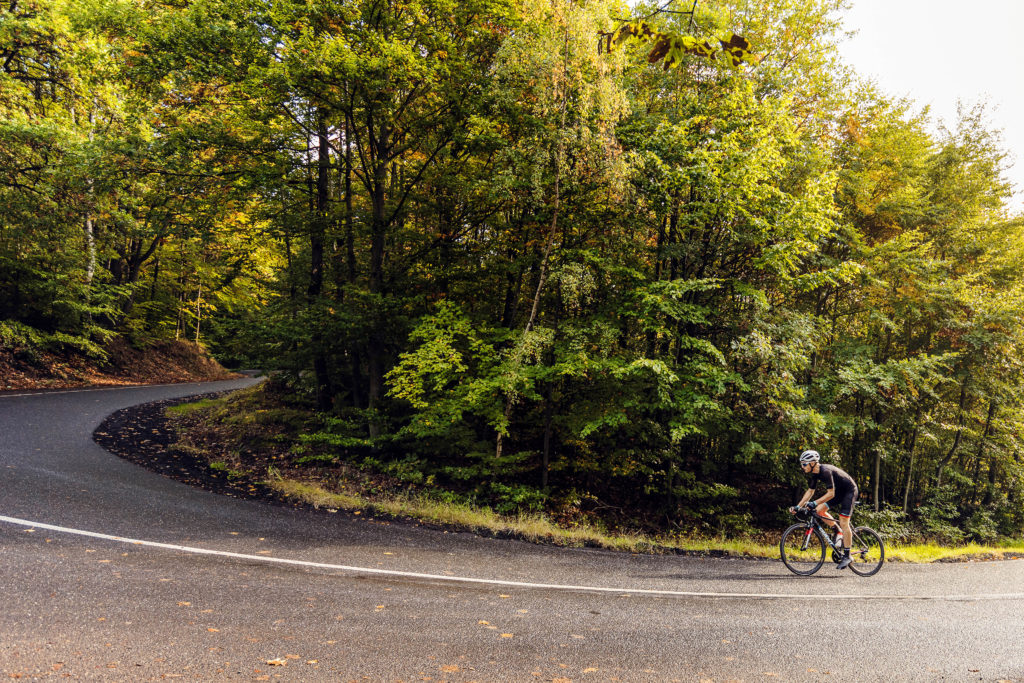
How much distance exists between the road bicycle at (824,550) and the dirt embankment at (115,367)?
20.0 metres

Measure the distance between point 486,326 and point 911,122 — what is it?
12706 mm

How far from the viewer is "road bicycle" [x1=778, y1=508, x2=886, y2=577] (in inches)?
299

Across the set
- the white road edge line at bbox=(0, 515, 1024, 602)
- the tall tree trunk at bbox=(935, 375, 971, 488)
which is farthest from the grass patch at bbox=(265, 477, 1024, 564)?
the tall tree trunk at bbox=(935, 375, 971, 488)

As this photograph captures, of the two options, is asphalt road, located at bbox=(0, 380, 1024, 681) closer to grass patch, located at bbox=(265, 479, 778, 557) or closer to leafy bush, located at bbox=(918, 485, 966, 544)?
grass patch, located at bbox=(265, 479, 778, 557)

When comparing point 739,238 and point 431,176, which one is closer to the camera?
point 739,238

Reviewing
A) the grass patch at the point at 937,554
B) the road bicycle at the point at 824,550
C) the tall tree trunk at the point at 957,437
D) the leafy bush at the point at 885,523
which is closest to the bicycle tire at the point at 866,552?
the road bicycle at the point at 824,550

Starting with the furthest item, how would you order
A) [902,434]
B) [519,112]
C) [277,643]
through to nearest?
[902,434] → [519,112] → [277,643]

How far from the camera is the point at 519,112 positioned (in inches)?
369

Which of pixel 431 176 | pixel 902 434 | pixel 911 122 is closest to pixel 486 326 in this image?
pixel 431 176

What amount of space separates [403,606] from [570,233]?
721cm

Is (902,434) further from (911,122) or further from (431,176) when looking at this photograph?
(431,176)

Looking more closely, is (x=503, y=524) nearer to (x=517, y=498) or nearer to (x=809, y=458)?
(x=517, y=498)

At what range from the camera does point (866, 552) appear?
7879 millimetres

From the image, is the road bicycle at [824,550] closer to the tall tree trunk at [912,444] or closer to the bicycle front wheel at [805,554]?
the bicycle front wheel at [805,554]
